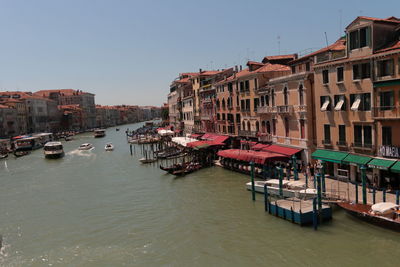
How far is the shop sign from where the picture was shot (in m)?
20.6

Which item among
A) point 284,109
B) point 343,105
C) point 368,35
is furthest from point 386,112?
point 284,109

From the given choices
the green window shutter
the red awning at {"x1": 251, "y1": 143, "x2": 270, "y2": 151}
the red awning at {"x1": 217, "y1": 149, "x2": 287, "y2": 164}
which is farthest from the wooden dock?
the red awning at {"x1": 251, "y1": 143, "x2": 270, "y2": 151}

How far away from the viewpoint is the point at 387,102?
2119 centimetres

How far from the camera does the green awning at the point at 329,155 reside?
24.1 m

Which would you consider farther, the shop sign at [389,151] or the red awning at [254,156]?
the red awning at [254,156]

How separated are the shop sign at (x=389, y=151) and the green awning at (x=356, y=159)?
3.05 ft

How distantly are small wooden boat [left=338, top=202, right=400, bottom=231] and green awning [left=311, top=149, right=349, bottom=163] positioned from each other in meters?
5.87

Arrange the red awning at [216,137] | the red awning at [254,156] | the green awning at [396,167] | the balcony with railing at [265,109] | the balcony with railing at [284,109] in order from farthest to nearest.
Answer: the red awning at [216,137]
the balcony with railing at [265,109]
the balcony with railing at [284,109]
the red awning at [254,156]
the green awning at [396,167]

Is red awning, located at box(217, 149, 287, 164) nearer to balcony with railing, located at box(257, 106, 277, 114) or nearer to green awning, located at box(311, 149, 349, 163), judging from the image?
green awning, located at box(311, 149, 349, 163)

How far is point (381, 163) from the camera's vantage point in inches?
828

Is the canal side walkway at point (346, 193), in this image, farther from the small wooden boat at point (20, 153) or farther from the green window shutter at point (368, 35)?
the small wooden boat at point (20, 153)

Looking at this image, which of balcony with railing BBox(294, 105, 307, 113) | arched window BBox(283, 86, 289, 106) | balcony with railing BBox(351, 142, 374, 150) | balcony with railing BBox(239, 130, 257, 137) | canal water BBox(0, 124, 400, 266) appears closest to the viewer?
canal water BBox(0, 124, 400, 266)

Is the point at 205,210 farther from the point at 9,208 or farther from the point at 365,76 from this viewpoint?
the point at 9,208

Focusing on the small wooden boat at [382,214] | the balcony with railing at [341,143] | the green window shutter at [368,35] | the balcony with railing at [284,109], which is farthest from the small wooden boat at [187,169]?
the green window shutter at [368,35]
